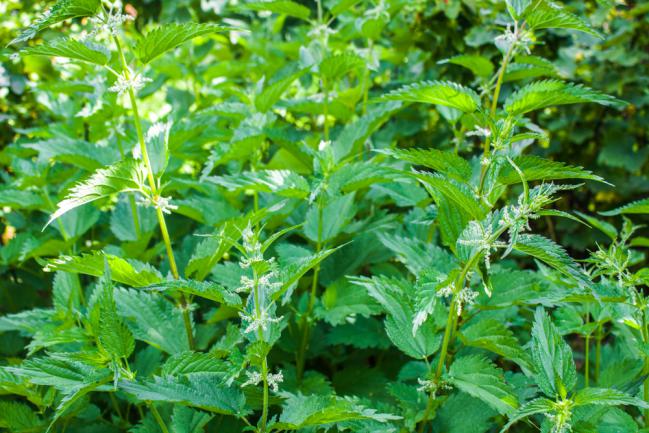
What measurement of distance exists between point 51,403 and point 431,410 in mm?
960

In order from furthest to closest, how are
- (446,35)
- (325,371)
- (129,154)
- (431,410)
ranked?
(446,35) → (129,154) → (325,371) → (431,410)

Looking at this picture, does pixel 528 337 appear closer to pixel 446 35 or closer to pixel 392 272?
pixel 392 272

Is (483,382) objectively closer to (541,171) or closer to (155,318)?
(541,171)

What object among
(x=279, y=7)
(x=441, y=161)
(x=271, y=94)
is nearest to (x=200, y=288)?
(x=441, y=161)

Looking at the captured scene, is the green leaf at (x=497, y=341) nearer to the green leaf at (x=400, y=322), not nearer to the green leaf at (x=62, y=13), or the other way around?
the green leaf at (x=400, y=322)

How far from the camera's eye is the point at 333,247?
192cm

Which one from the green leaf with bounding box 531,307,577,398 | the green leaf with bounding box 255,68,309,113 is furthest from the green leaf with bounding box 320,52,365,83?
the green leaf with bounding box 531,307,577,398

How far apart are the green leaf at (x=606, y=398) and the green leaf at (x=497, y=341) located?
5.7 inches

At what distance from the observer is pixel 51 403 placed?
5.05 feet

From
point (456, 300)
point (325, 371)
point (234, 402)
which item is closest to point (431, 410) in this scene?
point (456, 300)

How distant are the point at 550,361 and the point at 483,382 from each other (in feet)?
0.55

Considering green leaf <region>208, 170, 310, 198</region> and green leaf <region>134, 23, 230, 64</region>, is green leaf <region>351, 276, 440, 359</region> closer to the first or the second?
green leaf <region>208, 170, 310, 198</region>

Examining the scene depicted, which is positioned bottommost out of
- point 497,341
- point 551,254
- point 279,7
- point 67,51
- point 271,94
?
point 497,341

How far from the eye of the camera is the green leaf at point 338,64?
1980 millimetres
